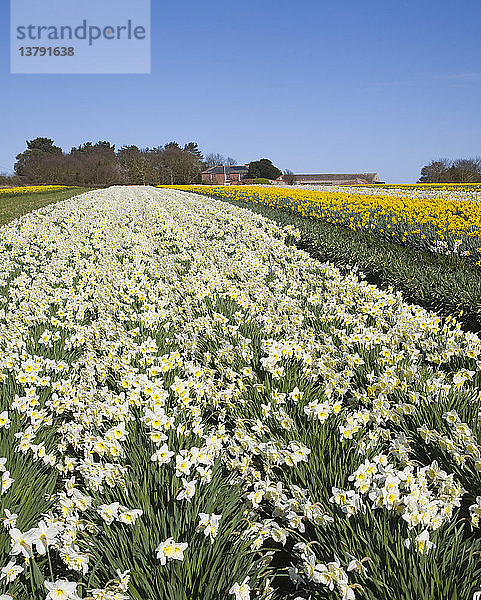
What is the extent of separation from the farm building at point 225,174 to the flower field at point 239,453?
9279 centimetres

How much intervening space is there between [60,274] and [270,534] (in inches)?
232

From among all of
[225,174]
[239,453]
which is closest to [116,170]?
[225,174]

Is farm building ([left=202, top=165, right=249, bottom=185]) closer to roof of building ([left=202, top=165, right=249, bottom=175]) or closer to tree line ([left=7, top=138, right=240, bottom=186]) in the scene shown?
roof of building ([left=202, top=165, right=249, bottom=175])

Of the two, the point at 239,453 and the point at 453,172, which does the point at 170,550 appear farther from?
the point at 453,172

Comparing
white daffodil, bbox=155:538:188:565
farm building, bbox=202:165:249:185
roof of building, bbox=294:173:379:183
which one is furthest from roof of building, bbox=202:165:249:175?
white daffodil, bbox=155:538:188:565

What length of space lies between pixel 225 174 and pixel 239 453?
10148 centimetres

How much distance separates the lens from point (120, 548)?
2.15 m

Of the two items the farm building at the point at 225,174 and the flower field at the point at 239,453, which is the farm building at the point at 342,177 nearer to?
the farm building at the point at 225,174

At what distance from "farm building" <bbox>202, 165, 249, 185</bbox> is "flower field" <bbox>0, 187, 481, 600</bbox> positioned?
92793 millimetres

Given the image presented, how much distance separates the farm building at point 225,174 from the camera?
319 feet

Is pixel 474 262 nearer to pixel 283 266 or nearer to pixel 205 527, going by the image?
pixel 283 266

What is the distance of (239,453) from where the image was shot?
3.05m

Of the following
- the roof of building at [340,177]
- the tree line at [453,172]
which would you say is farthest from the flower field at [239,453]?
the roof of building at [340,177]

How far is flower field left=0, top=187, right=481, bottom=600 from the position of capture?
2.08m
